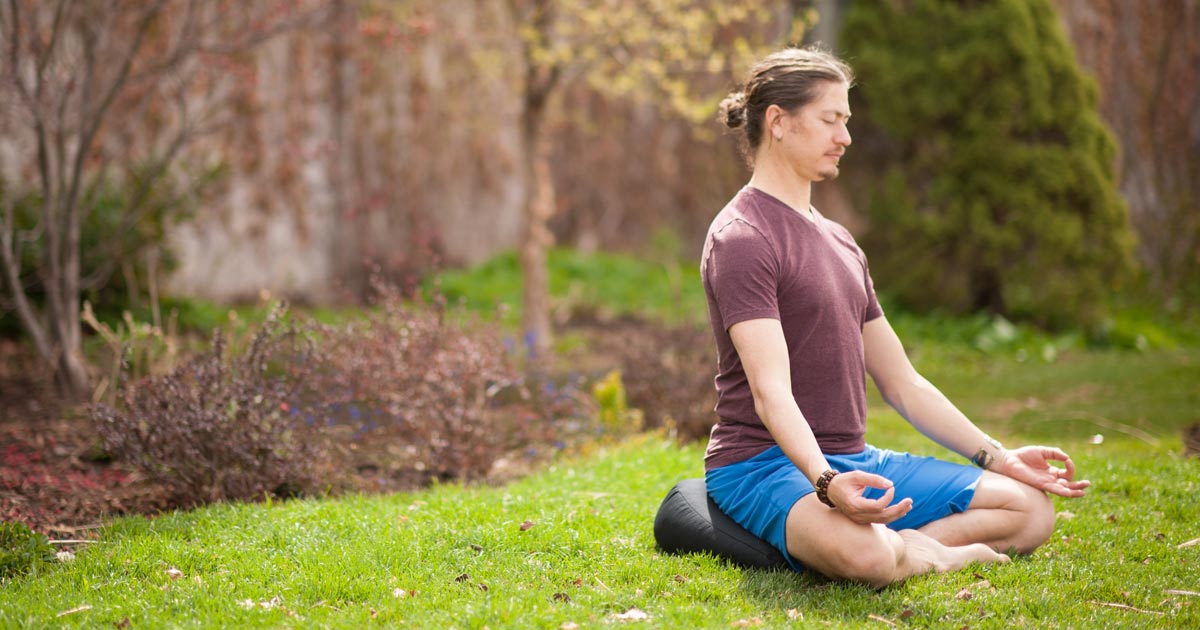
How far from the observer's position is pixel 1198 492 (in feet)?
12.9

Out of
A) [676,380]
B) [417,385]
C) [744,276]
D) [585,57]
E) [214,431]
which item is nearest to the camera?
[744,276]

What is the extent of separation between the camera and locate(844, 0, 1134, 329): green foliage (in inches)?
316

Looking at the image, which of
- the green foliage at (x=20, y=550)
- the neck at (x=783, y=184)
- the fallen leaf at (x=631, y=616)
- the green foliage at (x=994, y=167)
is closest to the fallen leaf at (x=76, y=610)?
the green foliage at (x=20, y=550)

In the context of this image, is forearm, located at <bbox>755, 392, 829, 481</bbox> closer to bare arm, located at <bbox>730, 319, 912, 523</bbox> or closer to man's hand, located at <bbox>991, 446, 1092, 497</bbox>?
bare arm, located at <bbox>730, 319, 912, 523</bbox>

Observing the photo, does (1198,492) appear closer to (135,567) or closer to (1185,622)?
(1185,622)

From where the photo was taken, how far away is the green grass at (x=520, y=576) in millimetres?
2869

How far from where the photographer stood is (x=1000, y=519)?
3.31 metres

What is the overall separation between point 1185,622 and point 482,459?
2.75m

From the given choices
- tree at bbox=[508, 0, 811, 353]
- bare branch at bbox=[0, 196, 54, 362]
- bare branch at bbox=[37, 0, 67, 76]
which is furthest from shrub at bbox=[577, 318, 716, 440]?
bare branch at bbox=[37, 0, 67, 76]

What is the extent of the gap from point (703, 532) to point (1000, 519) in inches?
36.5

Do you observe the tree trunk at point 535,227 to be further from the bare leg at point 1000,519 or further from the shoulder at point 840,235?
the bare leg at point 1000,519

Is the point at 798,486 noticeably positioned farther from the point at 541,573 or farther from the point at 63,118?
the point at 63,118

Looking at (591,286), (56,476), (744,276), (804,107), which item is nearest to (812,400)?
(744,276)

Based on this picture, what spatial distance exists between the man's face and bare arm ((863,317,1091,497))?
1.97 ft
